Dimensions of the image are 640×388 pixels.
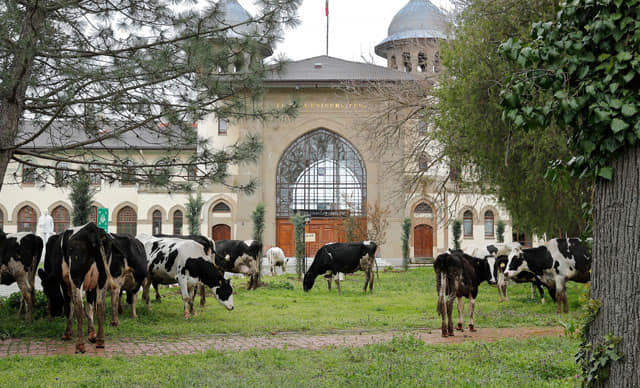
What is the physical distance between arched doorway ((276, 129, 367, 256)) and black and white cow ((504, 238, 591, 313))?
99.0 feet

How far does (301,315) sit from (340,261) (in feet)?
19.8

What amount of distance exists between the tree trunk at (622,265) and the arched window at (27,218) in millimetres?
51584

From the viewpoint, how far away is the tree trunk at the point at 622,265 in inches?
185

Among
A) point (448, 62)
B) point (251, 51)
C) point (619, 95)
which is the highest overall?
point (448, 62)

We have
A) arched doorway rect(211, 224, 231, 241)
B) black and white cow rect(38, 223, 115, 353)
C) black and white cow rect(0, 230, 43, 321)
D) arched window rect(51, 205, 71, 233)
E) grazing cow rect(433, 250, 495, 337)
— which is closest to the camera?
black and white cow rect(38, 223, 115, 353)

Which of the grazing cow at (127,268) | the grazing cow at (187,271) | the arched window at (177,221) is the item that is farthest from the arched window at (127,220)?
the grazing cow at (127,268)

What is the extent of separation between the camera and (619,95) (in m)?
4.68

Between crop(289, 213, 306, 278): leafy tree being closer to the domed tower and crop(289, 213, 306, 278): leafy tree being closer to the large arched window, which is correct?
the large arched window

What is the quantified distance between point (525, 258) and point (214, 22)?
9.45 m

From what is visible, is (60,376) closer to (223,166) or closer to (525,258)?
(223,166)

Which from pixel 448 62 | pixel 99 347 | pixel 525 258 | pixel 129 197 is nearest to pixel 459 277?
pixel 525 258

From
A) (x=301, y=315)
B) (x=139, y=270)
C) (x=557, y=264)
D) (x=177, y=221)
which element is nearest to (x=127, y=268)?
(x=139, y=270)

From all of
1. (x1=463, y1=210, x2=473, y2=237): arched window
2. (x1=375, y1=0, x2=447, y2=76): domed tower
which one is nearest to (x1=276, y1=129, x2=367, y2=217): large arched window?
(x1=463, y1=210, x2=473, y2=237): arched window

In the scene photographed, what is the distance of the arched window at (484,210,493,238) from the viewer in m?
49.0
